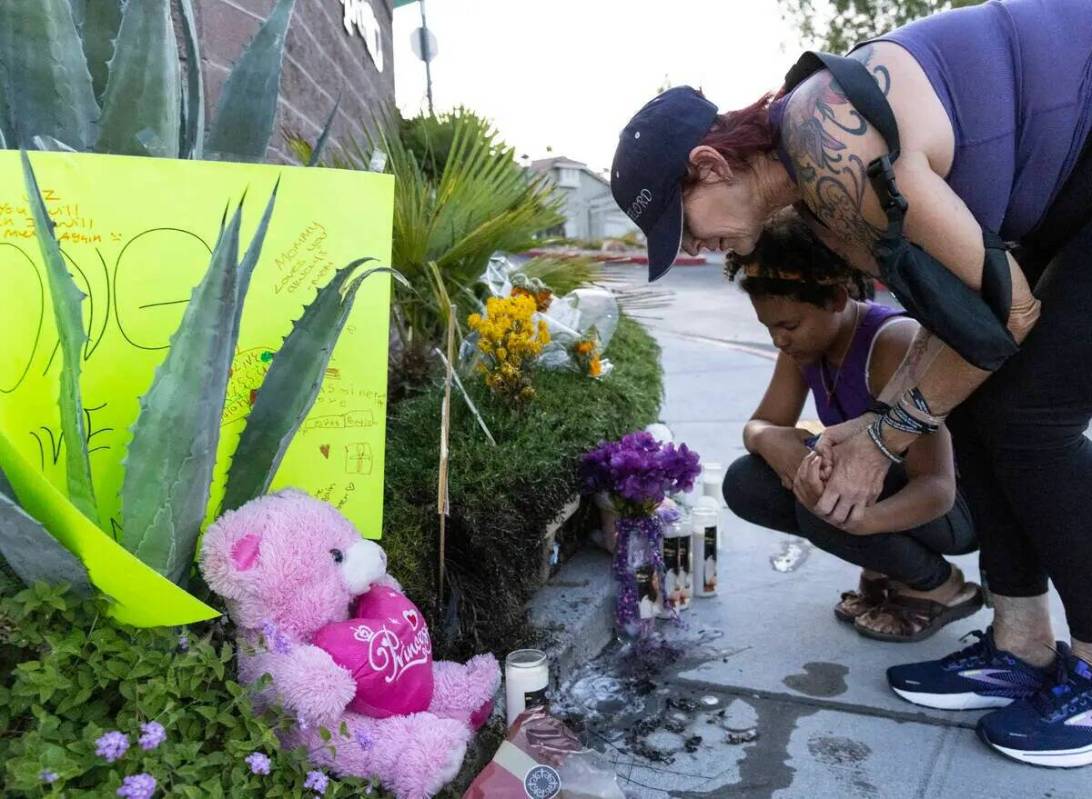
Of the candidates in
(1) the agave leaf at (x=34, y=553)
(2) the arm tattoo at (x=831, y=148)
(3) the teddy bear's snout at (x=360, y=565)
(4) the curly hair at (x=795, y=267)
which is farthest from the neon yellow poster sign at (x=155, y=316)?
(4) the curly hair at (x=795, y=267)

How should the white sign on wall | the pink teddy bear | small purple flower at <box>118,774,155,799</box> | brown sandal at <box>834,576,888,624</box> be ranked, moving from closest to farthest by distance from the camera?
small purple flower at <box>118,774,155,799</box> < the pink teddy bear < brown sandal at <box>834,576,888,624</box> < the white sign on wall

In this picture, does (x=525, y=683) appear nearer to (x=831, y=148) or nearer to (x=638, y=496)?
(x=638, y=496)

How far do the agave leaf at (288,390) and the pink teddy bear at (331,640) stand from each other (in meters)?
0.06

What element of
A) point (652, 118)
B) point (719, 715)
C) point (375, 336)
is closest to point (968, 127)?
point (652, 118)

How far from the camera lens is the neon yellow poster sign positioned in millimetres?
1162

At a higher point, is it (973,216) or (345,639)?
(973,216)

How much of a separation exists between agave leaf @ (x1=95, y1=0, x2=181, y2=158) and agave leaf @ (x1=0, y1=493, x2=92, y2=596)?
668 mm

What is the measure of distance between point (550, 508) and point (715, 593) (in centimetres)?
90

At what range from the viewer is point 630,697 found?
86.0 inches

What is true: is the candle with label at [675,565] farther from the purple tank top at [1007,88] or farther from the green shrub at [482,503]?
the purple tank top at [1007,88]

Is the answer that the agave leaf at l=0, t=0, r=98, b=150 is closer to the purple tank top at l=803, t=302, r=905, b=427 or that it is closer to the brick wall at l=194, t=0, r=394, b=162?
the brick wall at l=194, t=0, r=394, b=162

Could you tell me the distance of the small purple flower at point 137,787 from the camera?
1003mm

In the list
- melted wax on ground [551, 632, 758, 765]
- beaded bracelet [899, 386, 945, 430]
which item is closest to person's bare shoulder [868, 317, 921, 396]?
beaded bracelet [899, 386, 945, 430]

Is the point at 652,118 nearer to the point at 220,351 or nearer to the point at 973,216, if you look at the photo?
the point at 973,216
